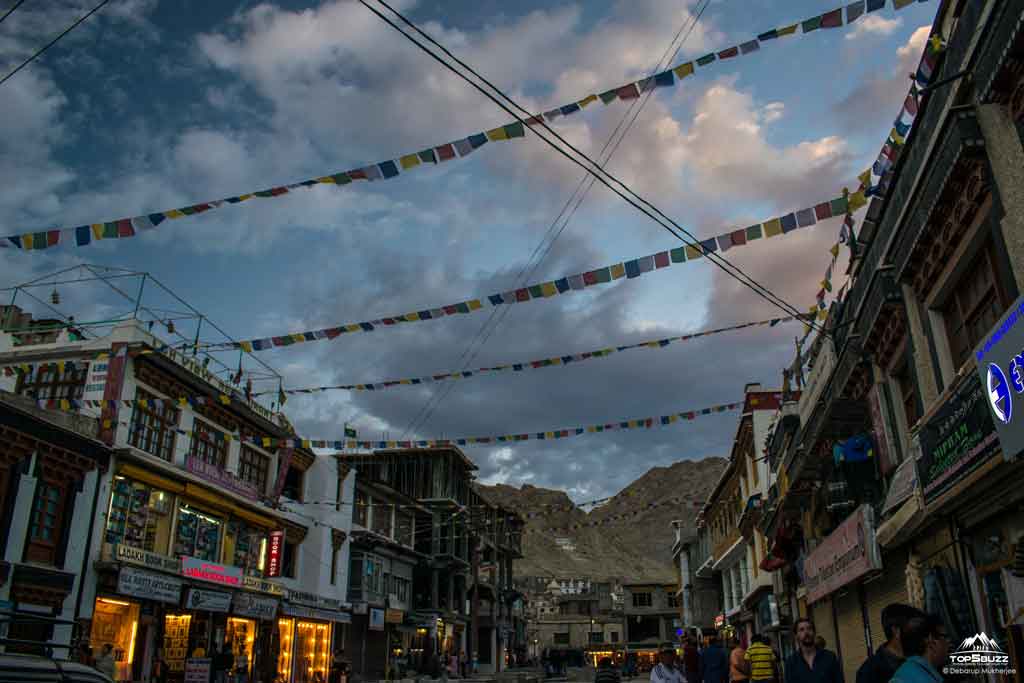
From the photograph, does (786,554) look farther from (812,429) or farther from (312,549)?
(312,549)

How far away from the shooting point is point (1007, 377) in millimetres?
7625

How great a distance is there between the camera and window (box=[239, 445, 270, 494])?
30.4 meters

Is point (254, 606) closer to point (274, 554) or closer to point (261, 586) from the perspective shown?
point (261, 586)

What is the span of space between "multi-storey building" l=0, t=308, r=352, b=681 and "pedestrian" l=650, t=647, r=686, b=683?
1396cm

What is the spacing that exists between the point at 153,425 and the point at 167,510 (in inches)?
107

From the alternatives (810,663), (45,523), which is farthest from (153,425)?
(810,663)

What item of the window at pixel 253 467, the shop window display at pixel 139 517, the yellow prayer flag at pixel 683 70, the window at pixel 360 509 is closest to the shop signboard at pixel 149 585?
the shop window display at pixel 139 517

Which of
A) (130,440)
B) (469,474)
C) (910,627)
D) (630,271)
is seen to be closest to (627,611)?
(469,474)

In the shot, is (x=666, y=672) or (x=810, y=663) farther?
(x=666, y=672)

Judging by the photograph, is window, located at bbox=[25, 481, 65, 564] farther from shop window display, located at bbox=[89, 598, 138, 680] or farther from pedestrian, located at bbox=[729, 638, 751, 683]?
pedestrian, located at bbox=[729, 638, 751, 683]

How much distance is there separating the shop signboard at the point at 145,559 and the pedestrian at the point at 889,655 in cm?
2086

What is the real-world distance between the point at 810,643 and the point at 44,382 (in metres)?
23.5

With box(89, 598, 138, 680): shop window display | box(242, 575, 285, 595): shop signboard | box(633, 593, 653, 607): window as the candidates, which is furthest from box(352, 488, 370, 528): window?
box(633, 593, 653, 607): window

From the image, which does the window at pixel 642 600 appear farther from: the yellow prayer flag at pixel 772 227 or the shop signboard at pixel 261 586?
the yellow prayer flag at pixel 772 227
